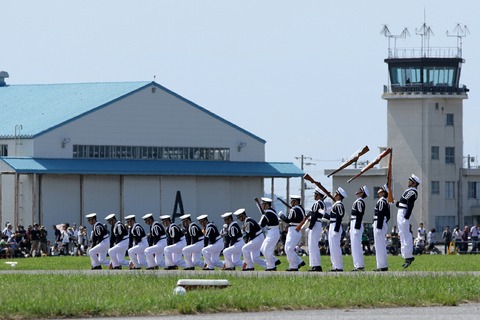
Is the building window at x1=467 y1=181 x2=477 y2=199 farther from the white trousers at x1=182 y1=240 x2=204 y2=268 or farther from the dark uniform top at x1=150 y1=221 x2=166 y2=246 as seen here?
the white trousers at x1=182 y1=240 x2=204 y2=268

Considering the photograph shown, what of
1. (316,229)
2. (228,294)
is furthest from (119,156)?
(228,294)

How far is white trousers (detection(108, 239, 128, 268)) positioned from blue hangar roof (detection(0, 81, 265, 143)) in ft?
102

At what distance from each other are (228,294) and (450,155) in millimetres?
69529

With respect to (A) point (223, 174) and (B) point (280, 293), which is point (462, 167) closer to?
(A) point (223, 174)

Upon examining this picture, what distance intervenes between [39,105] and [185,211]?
9335 mm

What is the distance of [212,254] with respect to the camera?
1469 inches

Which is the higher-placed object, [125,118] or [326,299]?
[125,118]

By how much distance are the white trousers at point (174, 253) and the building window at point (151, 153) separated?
3419cm

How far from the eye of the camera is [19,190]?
2714 inches

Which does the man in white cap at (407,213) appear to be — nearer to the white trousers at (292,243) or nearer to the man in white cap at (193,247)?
the white trousers at (292,243)

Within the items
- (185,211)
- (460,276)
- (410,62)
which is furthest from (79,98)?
(460,276)

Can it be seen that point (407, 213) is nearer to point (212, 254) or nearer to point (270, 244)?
point (270, 244)

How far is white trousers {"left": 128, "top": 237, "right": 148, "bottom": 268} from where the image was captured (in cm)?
3880

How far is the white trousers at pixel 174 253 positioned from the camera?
38.2 m
